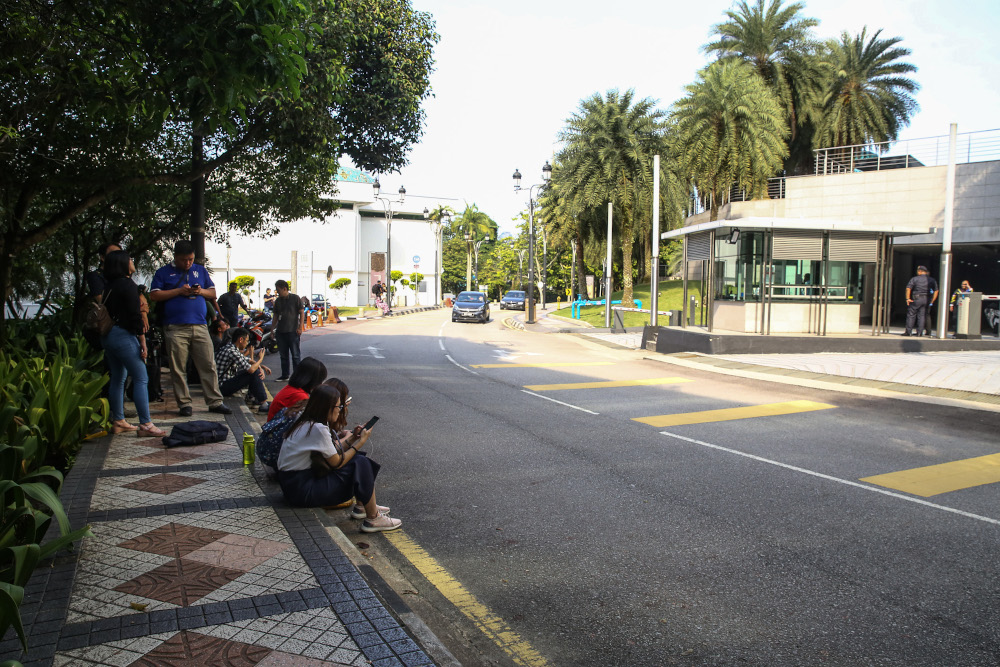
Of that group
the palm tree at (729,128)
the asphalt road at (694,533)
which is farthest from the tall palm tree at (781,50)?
the asphalt road at (694,533)

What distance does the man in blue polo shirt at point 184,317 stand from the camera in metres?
8.05

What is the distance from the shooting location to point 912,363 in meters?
15.3

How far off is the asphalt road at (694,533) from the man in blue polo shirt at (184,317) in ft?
6.51

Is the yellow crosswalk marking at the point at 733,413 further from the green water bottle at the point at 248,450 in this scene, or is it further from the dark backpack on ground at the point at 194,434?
the dark backpack on ground at the point at 194,434

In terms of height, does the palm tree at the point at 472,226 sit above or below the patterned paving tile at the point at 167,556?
above

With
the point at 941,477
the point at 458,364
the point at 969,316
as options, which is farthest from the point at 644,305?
the point at 941,477

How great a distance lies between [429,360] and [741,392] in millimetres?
7897

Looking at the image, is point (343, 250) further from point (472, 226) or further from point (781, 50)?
point (781, 50)

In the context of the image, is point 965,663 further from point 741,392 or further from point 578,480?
point 741,392

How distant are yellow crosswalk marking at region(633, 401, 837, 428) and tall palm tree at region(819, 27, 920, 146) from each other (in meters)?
33.3

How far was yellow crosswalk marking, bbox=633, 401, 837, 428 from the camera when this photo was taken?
362 inches

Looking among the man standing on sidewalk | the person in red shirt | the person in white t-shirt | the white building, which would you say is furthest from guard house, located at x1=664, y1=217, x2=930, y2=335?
the white building

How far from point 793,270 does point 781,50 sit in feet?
78.5

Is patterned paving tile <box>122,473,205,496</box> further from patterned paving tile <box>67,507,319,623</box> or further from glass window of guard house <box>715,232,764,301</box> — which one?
glass window of guard house <box>715,232,764,301</box>
